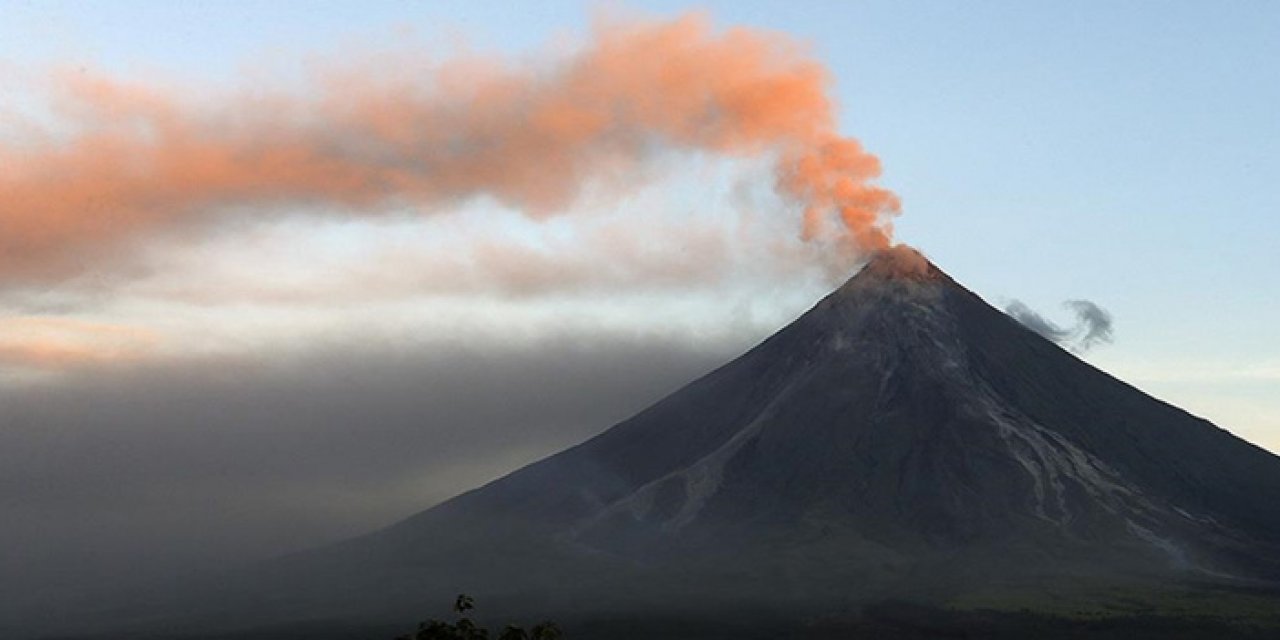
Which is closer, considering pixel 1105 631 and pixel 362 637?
pixel 1105 631

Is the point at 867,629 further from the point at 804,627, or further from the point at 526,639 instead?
the point at 526,639

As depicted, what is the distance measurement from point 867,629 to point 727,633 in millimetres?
16986

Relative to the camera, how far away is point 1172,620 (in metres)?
189

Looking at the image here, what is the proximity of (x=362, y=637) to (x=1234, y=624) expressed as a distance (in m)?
101

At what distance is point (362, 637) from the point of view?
7810 inches

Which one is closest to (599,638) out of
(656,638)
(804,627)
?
(656,638)

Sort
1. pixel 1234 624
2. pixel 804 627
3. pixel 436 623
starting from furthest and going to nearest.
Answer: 1. pixel 804 627
2. pixel 1234 624
3. pixel 436 623

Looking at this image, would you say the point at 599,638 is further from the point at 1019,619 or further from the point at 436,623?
the point at 436,623

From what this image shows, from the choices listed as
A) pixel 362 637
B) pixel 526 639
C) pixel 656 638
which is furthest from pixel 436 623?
pixel 362 637

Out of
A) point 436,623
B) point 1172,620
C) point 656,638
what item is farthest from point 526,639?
point 1172,620

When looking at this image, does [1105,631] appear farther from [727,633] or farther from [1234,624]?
[727,633]

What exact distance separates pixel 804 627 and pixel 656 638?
801 inches

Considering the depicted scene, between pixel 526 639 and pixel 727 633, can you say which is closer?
pixel 526 639

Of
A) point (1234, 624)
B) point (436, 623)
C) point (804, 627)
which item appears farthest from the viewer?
point (804, 627)
